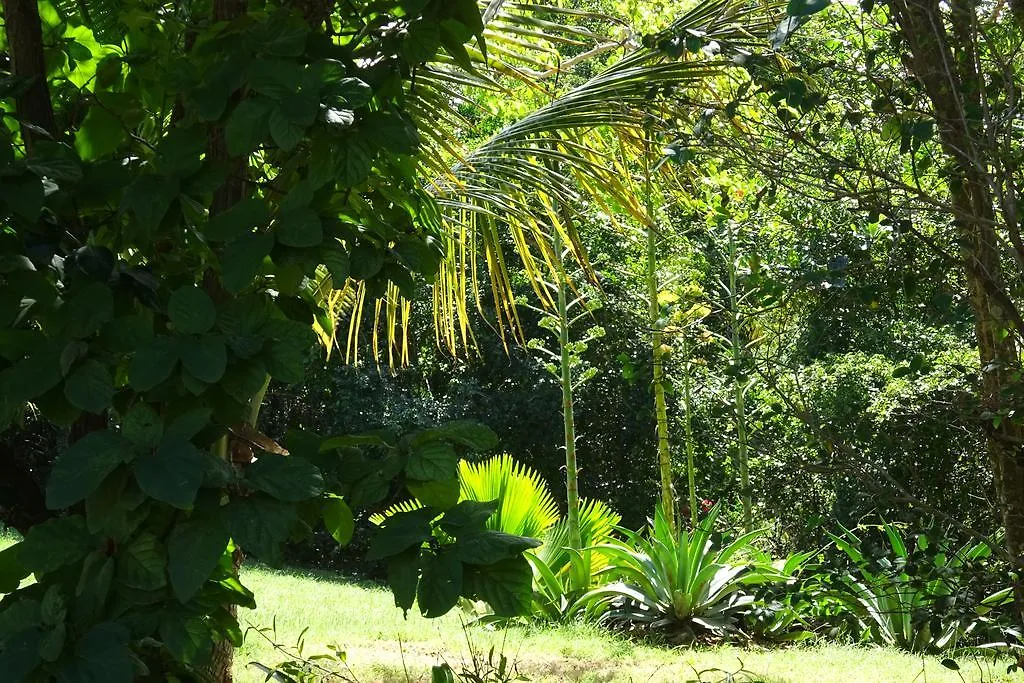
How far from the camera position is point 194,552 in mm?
1044

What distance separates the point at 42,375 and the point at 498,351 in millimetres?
10556

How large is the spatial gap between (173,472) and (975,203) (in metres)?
2.11

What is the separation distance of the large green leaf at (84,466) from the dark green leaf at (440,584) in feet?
Answer: 1.08

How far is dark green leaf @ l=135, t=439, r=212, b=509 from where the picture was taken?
977 millimetres

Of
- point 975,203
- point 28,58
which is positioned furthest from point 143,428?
point 975,203

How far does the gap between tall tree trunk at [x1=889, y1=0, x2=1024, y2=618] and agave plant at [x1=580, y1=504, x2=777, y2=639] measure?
11.5 ft

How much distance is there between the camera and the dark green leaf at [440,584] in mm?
1057

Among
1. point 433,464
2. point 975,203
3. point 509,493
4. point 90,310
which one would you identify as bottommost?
point 509,493

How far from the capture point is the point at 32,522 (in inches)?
59.9

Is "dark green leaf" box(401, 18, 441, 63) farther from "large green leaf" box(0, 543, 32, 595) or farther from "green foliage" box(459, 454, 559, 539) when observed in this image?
"green foliage" box(459, 454, 559, 539)

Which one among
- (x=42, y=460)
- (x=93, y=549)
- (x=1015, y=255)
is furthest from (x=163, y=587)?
(x=42, y=460)

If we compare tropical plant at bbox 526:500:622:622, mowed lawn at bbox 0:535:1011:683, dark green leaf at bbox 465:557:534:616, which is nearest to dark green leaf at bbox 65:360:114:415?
dark green leaf at bbox 465:557:534:616

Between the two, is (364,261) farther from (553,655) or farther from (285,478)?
(553,655)

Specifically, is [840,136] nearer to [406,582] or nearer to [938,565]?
[938,565]
